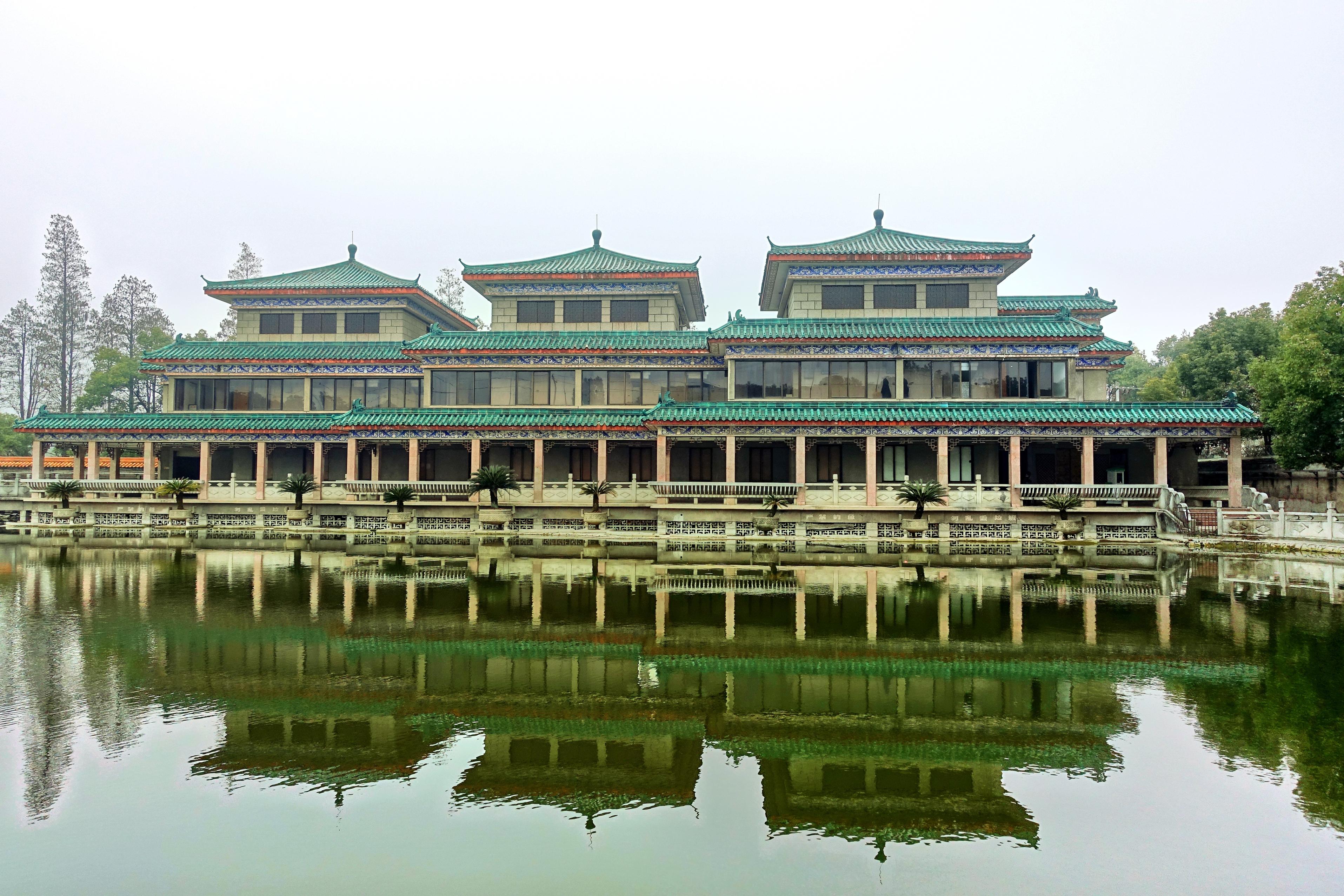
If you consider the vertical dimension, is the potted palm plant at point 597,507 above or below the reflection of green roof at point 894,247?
below

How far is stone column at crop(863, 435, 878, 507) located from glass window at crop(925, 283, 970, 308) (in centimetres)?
972

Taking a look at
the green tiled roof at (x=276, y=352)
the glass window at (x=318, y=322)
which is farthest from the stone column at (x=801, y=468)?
the glass window at (x=318, y=322)

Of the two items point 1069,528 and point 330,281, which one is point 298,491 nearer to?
point 330,281

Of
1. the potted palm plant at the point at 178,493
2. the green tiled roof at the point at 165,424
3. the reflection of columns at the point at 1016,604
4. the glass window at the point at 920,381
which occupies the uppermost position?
the glass window at the point at 920,381

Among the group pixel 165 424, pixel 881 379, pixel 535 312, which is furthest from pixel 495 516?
pixel 165 424

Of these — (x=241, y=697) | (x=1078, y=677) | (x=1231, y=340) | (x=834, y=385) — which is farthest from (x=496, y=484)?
(x=1231, y=340)

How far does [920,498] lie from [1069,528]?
721cm

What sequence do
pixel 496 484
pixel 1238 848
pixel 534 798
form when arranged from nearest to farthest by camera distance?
1. pixel 1238 848
2. pixel 534 798
3. pixel 496 484

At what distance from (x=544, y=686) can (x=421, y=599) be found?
882 cm

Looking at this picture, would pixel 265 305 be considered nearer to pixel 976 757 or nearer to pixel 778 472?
pixel 778 472

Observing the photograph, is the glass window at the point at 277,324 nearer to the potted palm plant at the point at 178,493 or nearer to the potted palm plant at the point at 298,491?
the potted palm plant at the point at 178,493

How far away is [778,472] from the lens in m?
41.9

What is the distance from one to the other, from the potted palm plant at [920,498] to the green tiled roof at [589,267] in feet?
62.1

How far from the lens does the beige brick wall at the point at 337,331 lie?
50.3 m
